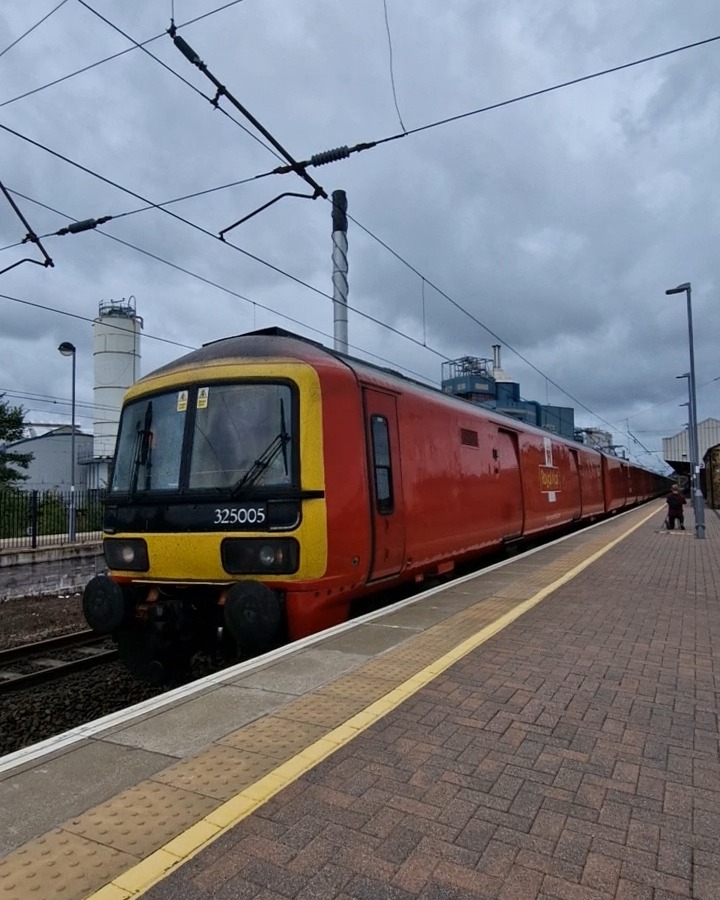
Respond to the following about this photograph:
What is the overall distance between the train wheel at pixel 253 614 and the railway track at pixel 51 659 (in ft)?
10.9

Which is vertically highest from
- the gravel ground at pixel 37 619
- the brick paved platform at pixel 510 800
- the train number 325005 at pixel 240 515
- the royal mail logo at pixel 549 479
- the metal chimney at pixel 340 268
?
the metal chimney at pixel 340 268

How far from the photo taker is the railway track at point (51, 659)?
7598 millimetres

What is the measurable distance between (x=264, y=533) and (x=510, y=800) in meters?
3.28

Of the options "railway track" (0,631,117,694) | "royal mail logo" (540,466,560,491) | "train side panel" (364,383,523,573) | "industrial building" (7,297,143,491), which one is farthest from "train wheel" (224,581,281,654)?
"industrial building" (7,297,143,491)

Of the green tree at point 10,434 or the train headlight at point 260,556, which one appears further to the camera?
the green tree at point 10,434

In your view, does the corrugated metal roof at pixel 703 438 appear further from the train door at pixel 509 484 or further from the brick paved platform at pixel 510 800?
the brick paved platform at pixel 510 800

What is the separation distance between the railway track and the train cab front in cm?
170

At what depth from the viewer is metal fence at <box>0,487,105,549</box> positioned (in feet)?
51.5

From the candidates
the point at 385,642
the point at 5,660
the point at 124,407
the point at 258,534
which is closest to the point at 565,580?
the point at 385,642

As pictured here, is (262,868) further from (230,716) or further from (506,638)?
(506,638)

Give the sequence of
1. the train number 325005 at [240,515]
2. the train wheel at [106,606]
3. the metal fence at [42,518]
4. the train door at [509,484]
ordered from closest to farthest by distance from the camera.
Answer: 1. the train number 325005 at [240,515]
2. the train wheel at [106,606]
3. the train door at [509,484]
4. the metal fence at [42,518]

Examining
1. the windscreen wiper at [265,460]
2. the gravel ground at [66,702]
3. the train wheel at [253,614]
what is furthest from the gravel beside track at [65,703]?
the windscreen wiper at [265,460]

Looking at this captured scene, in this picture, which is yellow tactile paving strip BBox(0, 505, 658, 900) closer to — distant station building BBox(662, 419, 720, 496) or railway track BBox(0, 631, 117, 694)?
railway track BBox(0, 631, 117, 694)

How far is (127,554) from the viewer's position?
666 cm
